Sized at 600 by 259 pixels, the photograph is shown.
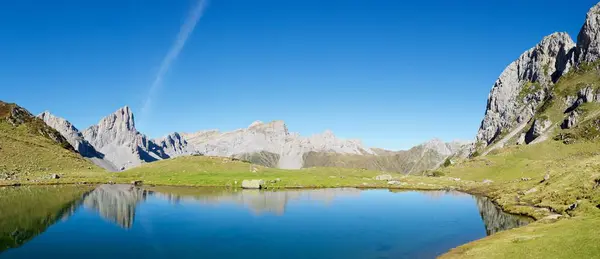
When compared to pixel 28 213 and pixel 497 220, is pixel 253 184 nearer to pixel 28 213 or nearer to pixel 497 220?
pixel 28 213

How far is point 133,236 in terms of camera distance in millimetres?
65438

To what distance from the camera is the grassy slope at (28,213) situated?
203 ft

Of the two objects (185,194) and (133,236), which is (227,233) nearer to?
(133,236)

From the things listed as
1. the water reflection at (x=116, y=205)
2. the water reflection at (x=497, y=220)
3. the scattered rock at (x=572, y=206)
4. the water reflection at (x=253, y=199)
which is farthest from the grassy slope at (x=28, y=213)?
the scattered rock at (x=572, y=206)

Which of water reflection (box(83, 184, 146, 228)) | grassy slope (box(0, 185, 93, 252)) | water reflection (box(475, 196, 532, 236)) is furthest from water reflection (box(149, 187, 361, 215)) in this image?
water reflection (box(475, 196, 532, 236))

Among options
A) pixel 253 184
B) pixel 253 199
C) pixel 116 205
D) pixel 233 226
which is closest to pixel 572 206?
pixel 233 226

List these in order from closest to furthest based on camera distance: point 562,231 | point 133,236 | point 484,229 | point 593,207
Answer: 1. point 562,231
2. point 593,207
3. point 133,236
4. point 484,229

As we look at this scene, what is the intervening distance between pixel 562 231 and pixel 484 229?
89.8 ft

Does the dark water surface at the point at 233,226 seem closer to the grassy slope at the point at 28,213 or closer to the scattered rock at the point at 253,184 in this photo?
the grassy slope at the point at 28,213

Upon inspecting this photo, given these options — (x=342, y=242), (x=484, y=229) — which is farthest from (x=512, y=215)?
(x=342, y=242)

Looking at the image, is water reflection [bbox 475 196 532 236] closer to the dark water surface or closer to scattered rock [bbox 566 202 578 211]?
the dark water surface

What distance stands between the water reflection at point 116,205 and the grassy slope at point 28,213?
497 centimetres

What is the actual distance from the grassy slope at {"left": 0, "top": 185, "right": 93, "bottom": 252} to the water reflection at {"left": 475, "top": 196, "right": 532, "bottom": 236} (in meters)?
79.2

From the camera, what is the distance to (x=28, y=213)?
274ft
